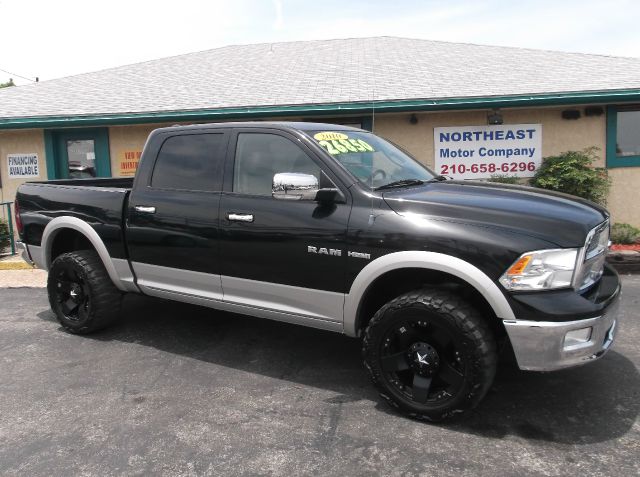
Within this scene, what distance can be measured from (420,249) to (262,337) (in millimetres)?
2285

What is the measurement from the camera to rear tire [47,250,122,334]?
16.2ft

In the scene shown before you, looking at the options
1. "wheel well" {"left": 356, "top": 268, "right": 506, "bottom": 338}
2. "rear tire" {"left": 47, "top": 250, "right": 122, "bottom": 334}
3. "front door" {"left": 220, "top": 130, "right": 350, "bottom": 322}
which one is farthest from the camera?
"rear tire" {"left": 47, "top": 250, "right": 122, "bottom": 334}

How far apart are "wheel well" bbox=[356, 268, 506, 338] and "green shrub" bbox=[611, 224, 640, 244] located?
6910 mm

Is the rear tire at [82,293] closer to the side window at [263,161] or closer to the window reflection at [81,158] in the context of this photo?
the side window at [263,161]

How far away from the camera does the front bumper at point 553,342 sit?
2967 mm

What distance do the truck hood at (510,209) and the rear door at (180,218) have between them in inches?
58.7

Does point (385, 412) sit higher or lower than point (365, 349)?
lower

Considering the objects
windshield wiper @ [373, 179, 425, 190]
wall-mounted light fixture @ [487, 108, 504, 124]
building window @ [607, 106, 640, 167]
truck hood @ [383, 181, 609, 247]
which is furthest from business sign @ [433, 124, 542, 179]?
truck hood @ [383, 181, 609, 247]

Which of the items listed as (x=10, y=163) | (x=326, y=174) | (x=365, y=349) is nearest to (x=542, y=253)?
(x=365, y=349)

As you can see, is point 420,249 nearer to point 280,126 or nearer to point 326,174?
point 326,174

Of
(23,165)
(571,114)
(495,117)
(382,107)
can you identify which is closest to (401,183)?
(382,107)

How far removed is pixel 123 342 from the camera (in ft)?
16.4

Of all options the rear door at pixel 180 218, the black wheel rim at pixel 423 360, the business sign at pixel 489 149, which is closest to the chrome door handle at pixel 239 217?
the rear door at pixel 180 218

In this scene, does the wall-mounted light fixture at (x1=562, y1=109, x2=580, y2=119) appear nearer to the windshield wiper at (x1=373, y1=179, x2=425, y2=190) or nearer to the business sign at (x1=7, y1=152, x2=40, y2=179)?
the windshield wiper at (x1=373, y1=179, x2=425, y2=190)
